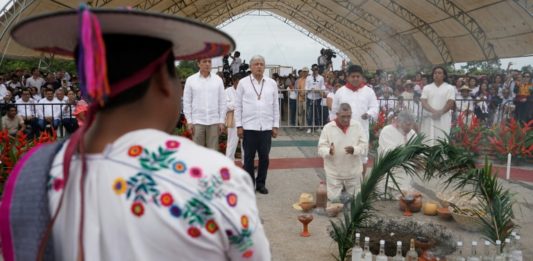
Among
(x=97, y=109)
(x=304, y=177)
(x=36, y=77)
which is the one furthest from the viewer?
(x=36, y=77)

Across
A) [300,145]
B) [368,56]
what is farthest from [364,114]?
[368,56]

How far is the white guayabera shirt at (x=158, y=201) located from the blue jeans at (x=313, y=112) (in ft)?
36.3

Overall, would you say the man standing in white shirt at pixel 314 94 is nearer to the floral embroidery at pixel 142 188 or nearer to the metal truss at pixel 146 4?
the metal truss at pixel 146 4

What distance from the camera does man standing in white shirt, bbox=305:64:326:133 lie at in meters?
12.1

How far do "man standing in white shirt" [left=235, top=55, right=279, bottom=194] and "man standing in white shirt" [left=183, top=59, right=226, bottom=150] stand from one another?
510 millimetres

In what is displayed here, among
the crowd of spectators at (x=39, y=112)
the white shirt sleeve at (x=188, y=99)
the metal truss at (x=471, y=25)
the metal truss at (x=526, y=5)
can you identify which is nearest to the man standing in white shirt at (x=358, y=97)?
the white shirt sleeve at (x=188, y=99)

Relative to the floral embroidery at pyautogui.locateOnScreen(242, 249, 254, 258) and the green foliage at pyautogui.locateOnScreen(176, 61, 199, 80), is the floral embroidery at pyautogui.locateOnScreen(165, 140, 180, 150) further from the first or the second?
the green foliage at pyautogui.locateOnScreen(176, 61, 199, 80)

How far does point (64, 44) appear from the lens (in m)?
1.32

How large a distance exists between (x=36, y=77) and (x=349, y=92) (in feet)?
31.5

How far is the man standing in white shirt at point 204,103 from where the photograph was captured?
6.45m

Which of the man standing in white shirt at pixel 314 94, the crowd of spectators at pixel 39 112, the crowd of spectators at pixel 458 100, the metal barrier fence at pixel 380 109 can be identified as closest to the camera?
the crowd of spectators at pixel 39 112

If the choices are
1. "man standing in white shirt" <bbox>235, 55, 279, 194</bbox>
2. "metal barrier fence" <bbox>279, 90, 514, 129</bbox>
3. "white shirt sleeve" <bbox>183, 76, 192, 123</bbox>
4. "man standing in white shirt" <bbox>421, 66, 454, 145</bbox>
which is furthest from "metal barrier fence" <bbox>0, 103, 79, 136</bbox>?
"man standing in white shirt" <bbox>421, 66, 454, 145</bbox>

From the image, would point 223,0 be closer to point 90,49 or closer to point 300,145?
point 300,145

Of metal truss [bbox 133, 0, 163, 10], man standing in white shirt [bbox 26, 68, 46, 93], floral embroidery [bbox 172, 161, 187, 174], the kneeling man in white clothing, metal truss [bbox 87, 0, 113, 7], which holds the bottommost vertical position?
the kneeling man in white clothing
